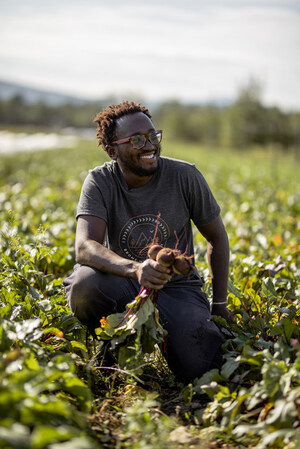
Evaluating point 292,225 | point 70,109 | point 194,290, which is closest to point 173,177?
point 194,290

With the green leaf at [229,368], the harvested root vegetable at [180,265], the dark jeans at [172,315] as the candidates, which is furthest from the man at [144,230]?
the harvested root vegetable at [180,265]

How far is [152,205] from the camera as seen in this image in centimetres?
306

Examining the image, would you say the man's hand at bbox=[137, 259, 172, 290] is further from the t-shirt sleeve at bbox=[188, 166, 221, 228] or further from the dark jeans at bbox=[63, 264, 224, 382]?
the t-shirt sleeve at bbox=[188, 166, 221, 228]

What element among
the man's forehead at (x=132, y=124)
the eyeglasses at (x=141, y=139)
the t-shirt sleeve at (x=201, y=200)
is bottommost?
the t-shirt sleeve at (x=201, y=200)

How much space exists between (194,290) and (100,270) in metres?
0.60

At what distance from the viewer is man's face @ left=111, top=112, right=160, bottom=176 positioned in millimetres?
3012

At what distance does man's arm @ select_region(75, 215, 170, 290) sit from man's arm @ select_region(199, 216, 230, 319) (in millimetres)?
661

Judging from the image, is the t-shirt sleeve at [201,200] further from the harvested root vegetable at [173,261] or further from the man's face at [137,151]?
the harvested root vegetable at [173,261]

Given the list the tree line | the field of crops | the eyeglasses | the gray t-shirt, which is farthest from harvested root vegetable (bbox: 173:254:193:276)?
the tree line

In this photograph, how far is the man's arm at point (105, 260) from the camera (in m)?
2.39

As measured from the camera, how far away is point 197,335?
2.75m

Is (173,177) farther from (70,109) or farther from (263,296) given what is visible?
(70,109)

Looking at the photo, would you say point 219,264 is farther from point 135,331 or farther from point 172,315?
point 135,331

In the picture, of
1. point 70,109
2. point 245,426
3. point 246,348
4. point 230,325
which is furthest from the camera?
point 70,109
